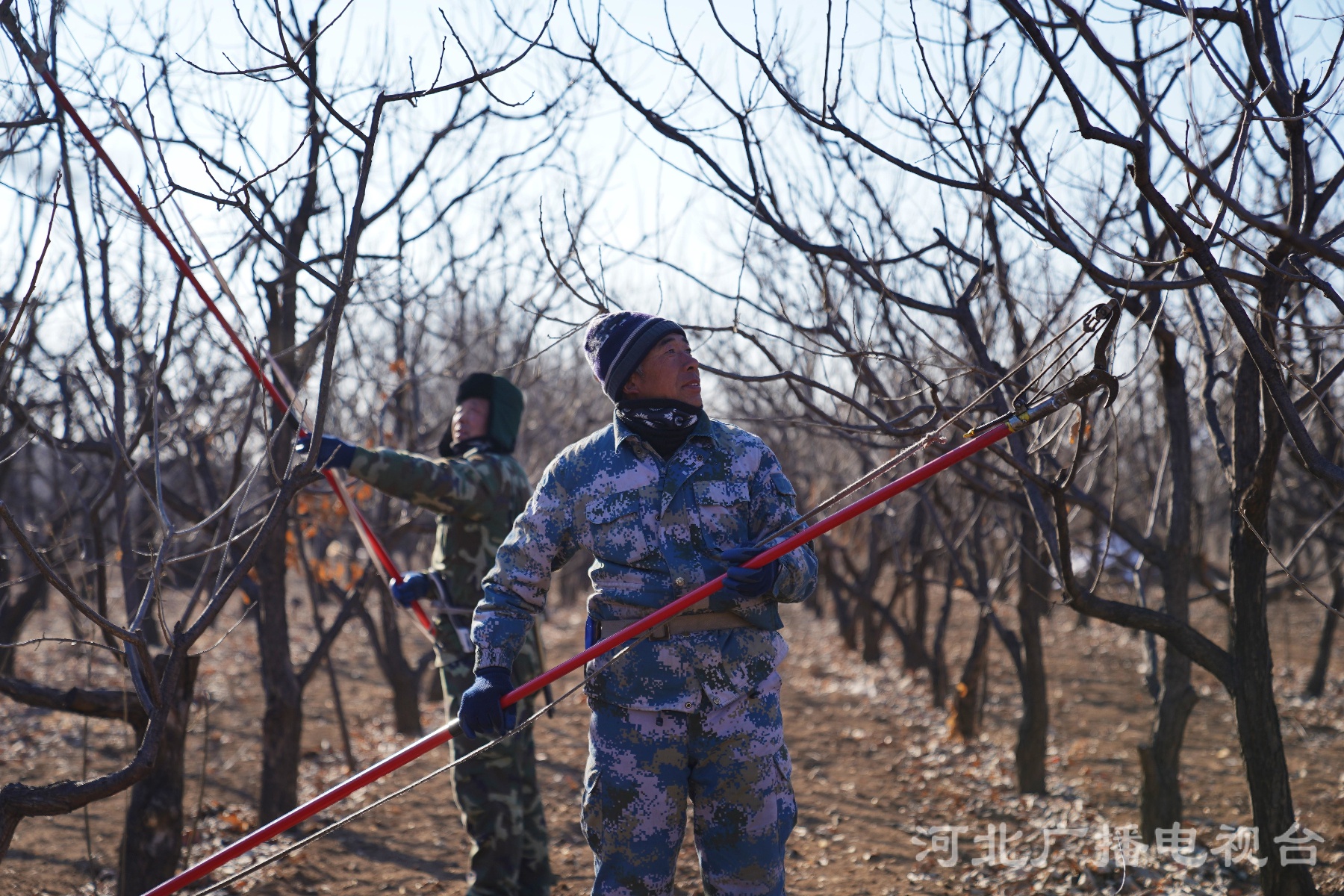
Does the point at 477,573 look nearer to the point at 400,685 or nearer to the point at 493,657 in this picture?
the point at 493,657

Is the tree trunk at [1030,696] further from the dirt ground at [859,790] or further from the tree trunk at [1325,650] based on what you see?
the tree trunk at [1325,650]

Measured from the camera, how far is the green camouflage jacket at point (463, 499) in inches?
158

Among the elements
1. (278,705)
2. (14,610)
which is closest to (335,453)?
(278,705)

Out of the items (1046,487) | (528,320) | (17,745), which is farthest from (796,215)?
(17,745)

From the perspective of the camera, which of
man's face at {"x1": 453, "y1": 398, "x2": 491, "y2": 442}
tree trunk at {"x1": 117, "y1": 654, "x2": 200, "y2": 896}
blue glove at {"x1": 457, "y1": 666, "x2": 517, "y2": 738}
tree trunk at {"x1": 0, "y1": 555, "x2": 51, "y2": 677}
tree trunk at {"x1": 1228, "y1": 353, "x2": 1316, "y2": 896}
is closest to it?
blue glove at {"x1": 457, "y1": 666, "x2": 517, "y2": 738}

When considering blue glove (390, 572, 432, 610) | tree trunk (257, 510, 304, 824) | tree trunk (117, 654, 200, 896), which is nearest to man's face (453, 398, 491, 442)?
blue glove (390, 572, 432, 610)

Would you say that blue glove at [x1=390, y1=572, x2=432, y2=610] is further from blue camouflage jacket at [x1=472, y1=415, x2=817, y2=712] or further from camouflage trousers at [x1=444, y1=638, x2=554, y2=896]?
blue camouflage jacket at [x1=472, y1=415, x2=817, y2=712]

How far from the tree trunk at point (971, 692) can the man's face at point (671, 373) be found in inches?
196

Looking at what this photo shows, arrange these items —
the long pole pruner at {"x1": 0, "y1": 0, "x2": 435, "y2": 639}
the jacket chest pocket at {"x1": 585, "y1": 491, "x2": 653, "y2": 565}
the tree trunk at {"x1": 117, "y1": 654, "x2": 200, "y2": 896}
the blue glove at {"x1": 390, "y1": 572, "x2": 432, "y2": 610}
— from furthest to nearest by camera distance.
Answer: the blue glove at {"x1": 390, "y1": 572, "x2": 432, "y2": 610}, the tree trunk at {"x1": 117, "y1": 654, "x2": 200, "y2": 896}, the jacket chest pocket at {"x1": 585, "y1": 491, "x2": 653, "y2": 565}, the long pole pruner at {"x1": 0, "y1": 0, "x2": 435, "y2": 639}

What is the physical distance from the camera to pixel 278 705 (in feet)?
17.8

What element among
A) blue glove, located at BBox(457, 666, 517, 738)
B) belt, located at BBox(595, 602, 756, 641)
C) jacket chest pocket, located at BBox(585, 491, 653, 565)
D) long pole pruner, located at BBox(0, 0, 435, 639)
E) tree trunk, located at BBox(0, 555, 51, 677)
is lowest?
blue glove, located at BBox(457, 666, 517, 738)

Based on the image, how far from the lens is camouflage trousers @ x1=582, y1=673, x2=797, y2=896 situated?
2.77 meters

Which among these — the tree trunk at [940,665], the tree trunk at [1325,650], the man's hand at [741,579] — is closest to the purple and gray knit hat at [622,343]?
Answer: the man's hand at [741,579]

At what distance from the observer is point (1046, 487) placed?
312 centimetres
